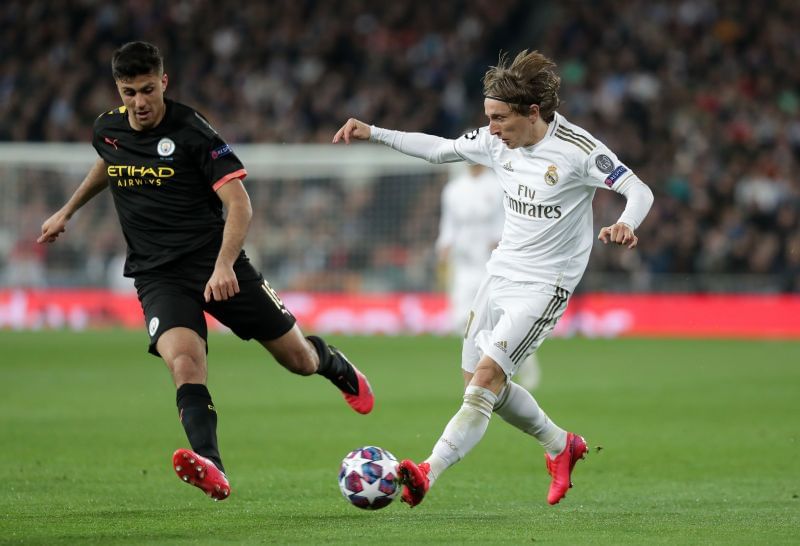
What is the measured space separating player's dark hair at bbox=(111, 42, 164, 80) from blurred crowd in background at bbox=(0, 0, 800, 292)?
671 inches

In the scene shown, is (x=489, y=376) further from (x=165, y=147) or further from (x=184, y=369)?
(x=165, y=147)

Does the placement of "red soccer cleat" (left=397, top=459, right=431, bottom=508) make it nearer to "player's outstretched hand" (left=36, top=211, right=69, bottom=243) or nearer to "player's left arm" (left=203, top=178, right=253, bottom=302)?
"player's left arm" (left=203, top=178, right=253, bottom=302)

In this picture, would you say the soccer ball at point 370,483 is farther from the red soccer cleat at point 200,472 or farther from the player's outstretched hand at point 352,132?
the player's outstretched hand at point 352,132

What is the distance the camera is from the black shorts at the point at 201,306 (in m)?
7.09

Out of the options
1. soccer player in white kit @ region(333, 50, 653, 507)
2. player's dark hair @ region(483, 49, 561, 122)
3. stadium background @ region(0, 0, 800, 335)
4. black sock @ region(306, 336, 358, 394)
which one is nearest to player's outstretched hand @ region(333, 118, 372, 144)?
soccer player in white kit @ region(333, 50, 653, 507)

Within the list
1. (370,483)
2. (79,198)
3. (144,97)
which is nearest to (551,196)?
(370,483)

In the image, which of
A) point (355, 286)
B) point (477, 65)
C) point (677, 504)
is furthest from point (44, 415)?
point (477, 65)

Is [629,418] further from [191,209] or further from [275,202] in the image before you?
[275,202]

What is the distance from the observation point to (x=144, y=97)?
703 centimetres

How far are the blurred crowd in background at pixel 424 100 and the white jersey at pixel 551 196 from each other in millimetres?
16602

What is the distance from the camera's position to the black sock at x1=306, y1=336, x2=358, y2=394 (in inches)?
330

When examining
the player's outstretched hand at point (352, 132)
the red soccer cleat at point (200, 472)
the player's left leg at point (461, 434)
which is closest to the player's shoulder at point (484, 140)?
the player's outstretched hand at point (352, 132)

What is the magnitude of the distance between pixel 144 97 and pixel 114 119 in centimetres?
42

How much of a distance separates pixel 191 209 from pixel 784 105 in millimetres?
21552
